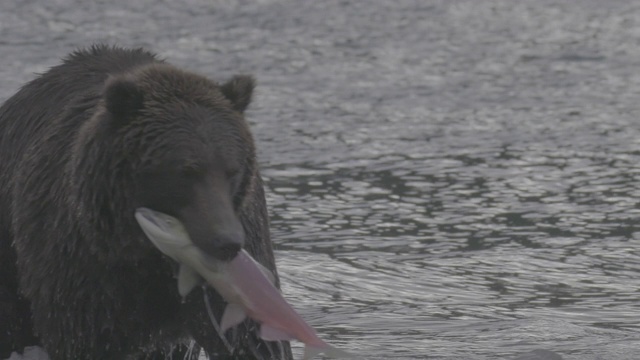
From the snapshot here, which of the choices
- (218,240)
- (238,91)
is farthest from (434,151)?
(218,240)

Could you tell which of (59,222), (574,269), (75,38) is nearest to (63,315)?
(59,222)

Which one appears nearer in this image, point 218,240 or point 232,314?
point 218,240

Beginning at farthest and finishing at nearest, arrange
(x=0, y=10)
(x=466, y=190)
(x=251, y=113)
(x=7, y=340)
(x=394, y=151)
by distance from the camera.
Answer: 1. (x=0, y=10)
2. (x=251, y=113)
3. (x=394, y=151)
4. (x=466, y=190)
5. (x=7, y=340)

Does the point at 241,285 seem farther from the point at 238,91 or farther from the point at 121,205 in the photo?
the point at 238,91

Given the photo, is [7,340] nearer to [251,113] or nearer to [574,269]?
[574,269]

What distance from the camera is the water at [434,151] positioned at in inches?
292

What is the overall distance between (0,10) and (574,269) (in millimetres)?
7321

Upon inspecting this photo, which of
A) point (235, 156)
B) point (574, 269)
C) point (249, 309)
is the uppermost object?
point (235, 156)

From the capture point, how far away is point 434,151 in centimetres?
1012

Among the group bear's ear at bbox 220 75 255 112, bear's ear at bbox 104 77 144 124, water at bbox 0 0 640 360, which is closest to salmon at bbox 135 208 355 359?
bear's ear at bbox 104 77 144 124

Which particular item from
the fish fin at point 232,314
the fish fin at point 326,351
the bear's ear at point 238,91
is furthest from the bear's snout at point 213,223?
the bear's ear at point 238,91

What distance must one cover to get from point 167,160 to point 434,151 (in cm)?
531

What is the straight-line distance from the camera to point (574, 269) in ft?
26.2

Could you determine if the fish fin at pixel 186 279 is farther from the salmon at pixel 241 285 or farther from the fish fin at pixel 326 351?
the fish fin at pixel 326 351
